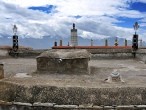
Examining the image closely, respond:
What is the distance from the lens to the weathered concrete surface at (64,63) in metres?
16.2

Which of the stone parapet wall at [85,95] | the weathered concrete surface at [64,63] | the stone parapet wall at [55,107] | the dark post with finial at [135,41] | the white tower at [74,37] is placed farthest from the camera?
the white tower at [74,37]

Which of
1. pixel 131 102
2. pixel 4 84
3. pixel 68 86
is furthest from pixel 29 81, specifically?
pixel 131 102

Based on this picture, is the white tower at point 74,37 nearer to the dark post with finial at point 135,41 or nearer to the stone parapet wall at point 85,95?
the dark post with finial at point 135,41

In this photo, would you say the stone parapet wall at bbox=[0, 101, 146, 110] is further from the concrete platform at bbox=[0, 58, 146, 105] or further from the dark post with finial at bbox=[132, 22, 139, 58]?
the dark post with finial at bbox=[132, 22, 139, 58]

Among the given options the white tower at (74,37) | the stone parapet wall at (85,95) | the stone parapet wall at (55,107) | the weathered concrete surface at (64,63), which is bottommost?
the stone parapet wall at (55,107)

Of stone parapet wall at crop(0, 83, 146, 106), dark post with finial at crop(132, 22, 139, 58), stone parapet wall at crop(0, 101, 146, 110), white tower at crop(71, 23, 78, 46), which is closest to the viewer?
stone parapet wall at crop(0, 101, 146, 110)

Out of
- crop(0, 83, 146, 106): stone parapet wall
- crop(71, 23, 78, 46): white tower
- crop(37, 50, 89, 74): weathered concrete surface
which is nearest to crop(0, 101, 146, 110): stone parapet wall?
crop(0, 83, 146, 106): stone parapet wall

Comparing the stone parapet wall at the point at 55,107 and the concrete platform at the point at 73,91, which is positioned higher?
the concrete platform at the point at 73,91

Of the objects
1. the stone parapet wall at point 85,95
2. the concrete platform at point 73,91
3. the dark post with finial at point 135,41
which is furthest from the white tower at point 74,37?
the stone parapet wall at point 85,95

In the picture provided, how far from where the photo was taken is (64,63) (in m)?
16.2

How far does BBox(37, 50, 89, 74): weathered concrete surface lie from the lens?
636 inches

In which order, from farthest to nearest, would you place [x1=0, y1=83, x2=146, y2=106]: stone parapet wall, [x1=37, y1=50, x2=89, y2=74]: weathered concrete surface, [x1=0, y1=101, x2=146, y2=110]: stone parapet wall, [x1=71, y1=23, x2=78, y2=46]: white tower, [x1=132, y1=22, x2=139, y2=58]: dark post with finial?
[x1=71, y1=23, x2=78, y2=46]: white tower → [x1=132, y1=22, x2=139, y2=58]: dark post with finial → [x1=37, y1=50, x2=89, y2=74]: weathered concrete surface → [x1=0, y1=83, x2=146, y2=106]: stone parapet wall → [x1=0, y1=101, x2=146, y2=110]: stone parapet wall

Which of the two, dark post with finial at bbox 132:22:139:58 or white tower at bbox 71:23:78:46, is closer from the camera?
dark post with finial at bbox 132:22:139:58

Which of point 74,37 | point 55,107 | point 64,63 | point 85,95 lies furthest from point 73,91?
point 74,37
